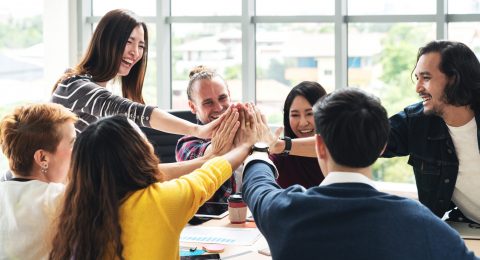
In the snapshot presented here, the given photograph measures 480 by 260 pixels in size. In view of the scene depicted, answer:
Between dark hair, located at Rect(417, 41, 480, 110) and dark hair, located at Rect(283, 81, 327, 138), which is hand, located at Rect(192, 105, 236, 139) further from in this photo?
dark hair, located at Rect(417, 41, 480, 110)

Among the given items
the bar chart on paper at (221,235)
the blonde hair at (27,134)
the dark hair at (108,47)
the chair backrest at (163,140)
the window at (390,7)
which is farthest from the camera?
the window at (390,7)

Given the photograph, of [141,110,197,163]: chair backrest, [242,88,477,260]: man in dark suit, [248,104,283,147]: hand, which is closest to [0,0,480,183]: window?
[141,110,197,163]: chair backrest

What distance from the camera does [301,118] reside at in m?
3.56

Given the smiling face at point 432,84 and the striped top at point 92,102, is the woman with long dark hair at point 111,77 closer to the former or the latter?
the striped top at point 92,102

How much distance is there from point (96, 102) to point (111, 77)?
0.23 metres

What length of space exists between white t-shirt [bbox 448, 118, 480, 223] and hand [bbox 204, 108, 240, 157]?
91 cm

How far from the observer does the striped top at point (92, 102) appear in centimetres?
307

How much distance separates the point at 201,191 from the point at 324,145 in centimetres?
55

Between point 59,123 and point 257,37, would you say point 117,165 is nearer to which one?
point 59,123

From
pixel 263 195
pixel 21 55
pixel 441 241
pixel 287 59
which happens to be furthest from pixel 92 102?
pixel 21 55

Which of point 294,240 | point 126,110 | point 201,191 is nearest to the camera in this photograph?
point 294,240

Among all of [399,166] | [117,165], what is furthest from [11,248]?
[399,166]

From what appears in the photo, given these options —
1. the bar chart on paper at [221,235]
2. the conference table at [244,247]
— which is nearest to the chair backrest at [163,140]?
the conference table at [244,247]

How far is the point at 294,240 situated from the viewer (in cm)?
173
